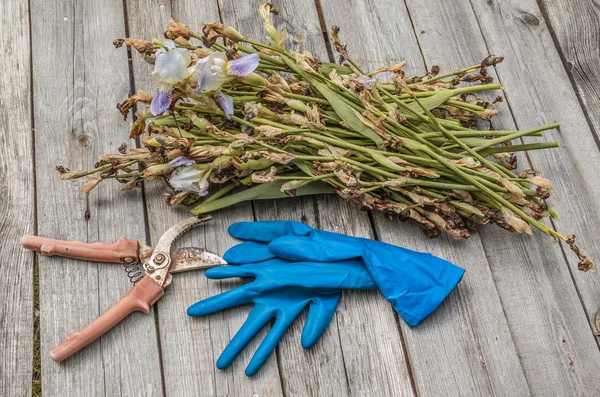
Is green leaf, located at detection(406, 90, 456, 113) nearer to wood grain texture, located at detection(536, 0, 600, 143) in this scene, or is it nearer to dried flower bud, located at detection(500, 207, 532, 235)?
dried flower bud, located at detection(500, 207, 532, 235)

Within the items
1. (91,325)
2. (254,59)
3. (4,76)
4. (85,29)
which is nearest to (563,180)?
(254,59)

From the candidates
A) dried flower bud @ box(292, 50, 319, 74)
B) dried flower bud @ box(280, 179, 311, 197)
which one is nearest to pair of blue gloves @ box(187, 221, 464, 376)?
dried flower bud @ box(280, 179, 311, 197)

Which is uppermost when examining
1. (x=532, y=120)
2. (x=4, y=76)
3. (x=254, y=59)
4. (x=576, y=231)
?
(x=254, y=59)

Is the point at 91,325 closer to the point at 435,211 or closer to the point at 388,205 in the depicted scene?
the point at 388,205

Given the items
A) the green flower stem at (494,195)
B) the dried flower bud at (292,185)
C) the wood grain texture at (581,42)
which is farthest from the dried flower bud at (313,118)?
the wood grain texture at (581,42)

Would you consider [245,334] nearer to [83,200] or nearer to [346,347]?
[346,347]
